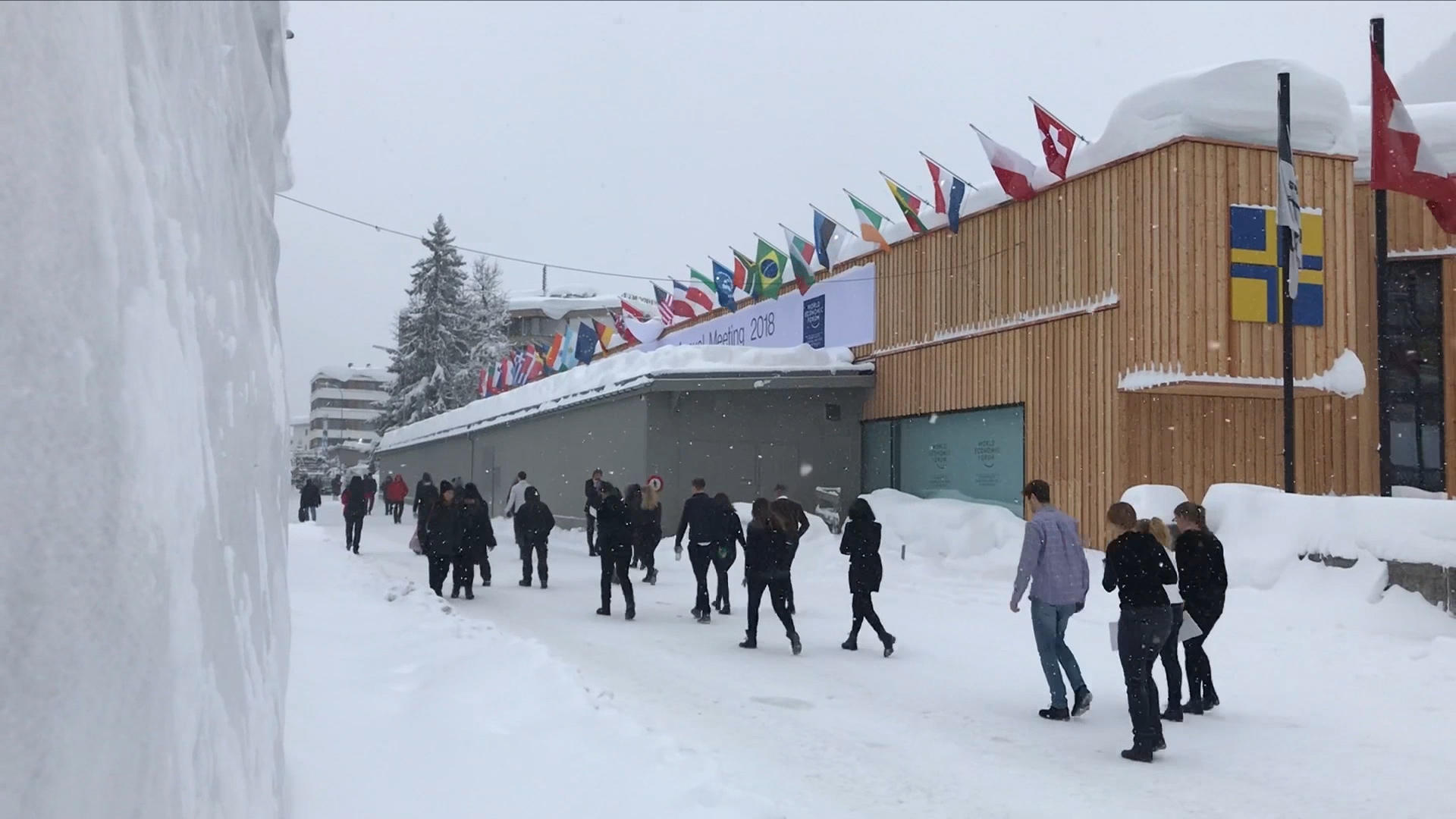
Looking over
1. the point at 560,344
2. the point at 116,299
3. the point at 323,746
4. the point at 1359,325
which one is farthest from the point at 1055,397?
the point at 560,344

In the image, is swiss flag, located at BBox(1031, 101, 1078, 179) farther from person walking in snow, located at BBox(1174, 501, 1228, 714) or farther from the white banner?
person walking in snow, located at BBox(1174, 501, 1228, 714)

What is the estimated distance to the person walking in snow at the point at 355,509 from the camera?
21984 millimetres

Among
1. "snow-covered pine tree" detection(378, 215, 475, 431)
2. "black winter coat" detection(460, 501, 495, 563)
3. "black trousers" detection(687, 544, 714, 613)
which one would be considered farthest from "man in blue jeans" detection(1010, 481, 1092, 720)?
"snow-covered pine tree" detection(378, 215, 475, 431)

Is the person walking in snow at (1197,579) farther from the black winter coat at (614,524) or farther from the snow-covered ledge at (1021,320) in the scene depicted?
the snow-covered ledge at (1021,320)

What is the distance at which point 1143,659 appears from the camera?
722 centimetres

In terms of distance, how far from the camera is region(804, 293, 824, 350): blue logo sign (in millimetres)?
26906

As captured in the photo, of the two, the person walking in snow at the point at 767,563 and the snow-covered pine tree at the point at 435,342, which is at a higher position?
the snow-covered pine tree at the point at 435,342

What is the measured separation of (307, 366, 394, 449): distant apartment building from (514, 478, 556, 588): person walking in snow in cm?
10893

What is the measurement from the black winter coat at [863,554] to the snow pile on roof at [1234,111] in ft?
31.7

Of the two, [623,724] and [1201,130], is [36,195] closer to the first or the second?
[623,724]

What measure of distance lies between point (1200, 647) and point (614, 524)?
22.7 ft

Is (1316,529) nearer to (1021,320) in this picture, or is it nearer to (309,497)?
(1021,320)

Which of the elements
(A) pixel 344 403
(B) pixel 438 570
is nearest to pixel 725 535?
(B) pixel 438 570

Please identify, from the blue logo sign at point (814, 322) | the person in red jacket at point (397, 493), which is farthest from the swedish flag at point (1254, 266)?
the person in red jacket at point (397, 493)
